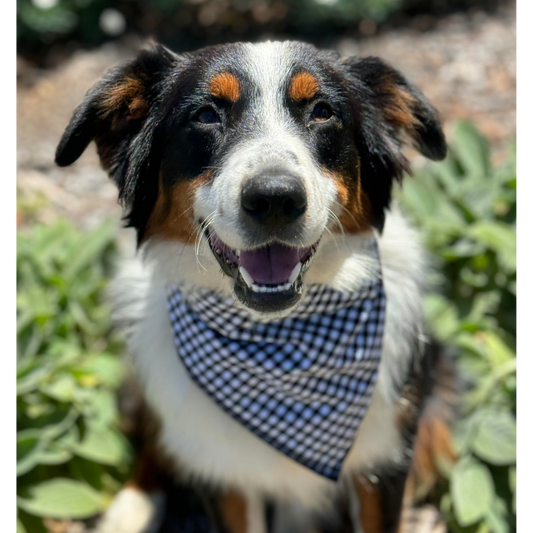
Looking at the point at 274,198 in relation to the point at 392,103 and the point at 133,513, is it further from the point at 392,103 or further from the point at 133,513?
the point at 133,513

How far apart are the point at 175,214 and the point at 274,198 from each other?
1.75 feet

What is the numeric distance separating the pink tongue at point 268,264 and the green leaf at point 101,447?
1353mm

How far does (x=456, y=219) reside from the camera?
364 centimetres

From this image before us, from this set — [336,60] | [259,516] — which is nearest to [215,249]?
[336,60]

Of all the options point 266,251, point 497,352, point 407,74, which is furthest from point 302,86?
point 407,74

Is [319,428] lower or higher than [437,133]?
lower

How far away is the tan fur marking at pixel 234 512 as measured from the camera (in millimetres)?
2807

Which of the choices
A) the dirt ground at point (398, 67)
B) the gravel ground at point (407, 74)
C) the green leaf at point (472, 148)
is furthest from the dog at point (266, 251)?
the gravel ground at point (407, 74)

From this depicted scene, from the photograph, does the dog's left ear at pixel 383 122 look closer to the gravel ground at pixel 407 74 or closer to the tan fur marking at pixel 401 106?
the tan fur marking at pixel 401 106

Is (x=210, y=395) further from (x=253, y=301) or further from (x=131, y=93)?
(x=131, y=93)

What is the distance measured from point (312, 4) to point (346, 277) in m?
4.21

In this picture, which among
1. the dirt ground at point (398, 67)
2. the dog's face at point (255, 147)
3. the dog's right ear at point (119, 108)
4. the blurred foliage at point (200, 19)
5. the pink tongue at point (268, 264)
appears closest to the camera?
the dog's face at point (255, 147)

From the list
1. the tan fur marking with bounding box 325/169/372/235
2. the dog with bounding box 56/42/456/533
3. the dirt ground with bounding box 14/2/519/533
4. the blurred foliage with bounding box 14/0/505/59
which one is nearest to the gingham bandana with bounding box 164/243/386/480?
the dog with bounding box 56/42/456/533

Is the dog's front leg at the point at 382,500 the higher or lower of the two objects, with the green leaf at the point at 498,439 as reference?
lower
